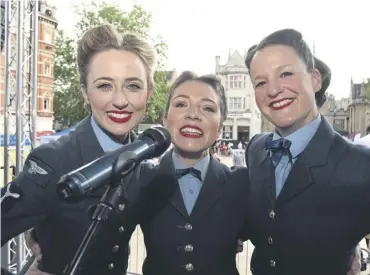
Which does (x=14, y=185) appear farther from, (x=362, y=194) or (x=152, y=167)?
(x=362, y=194)

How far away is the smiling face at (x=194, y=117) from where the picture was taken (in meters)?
2.22

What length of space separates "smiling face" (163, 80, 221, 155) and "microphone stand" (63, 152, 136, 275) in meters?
0.80

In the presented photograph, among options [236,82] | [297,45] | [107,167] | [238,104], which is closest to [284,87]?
[297,45]

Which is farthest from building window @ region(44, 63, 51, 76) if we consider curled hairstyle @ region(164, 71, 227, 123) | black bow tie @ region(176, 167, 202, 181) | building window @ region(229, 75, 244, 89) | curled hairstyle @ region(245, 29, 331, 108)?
curled hairstyle @ region(245, 29, 331, 108)

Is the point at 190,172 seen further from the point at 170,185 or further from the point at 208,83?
the point at 208,83

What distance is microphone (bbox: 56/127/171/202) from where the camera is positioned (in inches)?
49.7

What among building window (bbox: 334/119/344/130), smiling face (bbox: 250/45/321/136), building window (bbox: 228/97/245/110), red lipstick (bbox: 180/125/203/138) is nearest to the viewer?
smiling face (bbox: 250/45/321/136)

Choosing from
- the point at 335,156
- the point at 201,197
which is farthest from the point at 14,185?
the point at 335,156

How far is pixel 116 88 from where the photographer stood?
1.98 meters

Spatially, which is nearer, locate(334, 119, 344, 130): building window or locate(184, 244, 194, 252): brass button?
locate(184, 244, 194, 252): brass button

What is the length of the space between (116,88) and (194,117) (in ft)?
1.57

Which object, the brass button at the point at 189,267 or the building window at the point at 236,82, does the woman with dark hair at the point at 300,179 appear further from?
the building window at the point at 236,82

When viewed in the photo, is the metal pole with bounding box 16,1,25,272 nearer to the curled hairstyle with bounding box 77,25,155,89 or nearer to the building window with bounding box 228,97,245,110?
the curled hairstyle with bounding box 77,25,155,89

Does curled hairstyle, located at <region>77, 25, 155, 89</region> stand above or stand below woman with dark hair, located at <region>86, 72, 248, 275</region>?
above
